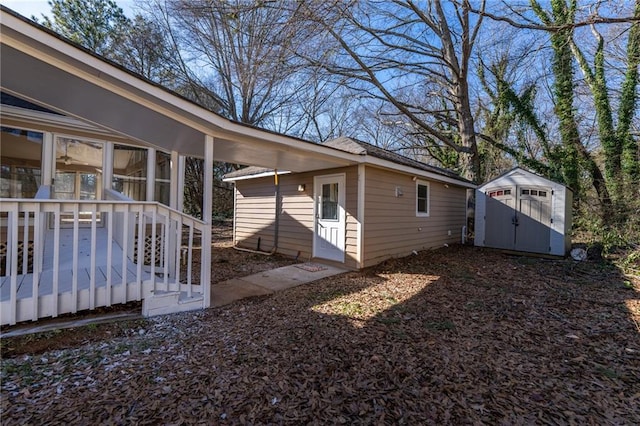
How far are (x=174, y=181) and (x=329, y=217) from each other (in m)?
3.40

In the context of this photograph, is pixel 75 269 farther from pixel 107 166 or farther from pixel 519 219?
pixel 519 219

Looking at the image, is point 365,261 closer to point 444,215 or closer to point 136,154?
point 444,215

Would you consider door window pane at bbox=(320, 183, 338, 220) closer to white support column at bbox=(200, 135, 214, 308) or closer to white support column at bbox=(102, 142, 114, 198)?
white support column at bbox=(200, 135, 214, 308)

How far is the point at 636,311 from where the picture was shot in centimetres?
401

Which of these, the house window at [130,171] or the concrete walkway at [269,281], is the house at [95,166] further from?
the concrete walkway at [269,281]

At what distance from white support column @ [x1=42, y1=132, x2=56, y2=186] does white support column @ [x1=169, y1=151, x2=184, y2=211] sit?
6.85ft

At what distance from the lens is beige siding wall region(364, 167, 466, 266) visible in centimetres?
663

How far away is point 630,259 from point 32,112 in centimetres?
1192

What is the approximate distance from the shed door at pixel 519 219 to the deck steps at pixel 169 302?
8580mm

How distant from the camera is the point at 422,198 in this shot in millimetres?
8477

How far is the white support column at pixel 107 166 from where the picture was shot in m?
5.89

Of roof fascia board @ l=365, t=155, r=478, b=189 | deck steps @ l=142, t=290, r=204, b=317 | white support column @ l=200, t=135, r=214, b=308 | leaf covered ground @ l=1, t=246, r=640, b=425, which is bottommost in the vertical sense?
leaf covered ground @ l=1, t=246, r=640, b=425

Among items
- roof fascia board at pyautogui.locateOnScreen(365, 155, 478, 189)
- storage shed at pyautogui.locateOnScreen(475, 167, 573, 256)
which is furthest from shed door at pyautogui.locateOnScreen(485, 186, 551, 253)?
roof fascia board at pyautogui.locateOnScreen(365, 155, 478, 189)

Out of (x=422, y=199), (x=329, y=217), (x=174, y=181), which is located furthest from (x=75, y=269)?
(x=422, y=199)
